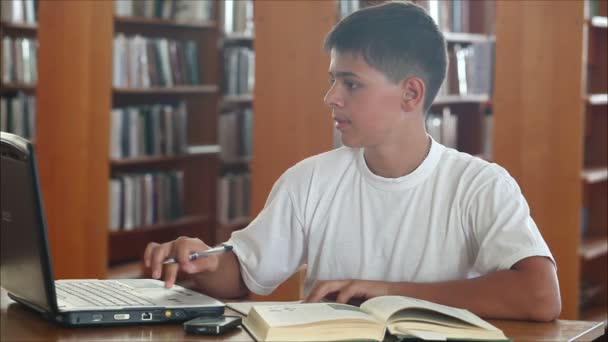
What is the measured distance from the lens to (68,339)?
56.5 inches

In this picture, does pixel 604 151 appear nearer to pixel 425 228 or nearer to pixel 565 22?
pixel 565 22

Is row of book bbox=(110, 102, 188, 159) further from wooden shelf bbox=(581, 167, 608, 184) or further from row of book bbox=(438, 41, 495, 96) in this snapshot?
wooden shelf bbox=(581, 167, 608, 184)

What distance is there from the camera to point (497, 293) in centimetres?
168

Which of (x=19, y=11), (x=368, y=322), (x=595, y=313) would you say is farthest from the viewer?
(x=19, y=11)

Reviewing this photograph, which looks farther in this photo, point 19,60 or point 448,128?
point 448,128

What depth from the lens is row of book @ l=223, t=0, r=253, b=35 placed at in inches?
217

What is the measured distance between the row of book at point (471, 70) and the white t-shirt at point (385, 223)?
3180 millimetres

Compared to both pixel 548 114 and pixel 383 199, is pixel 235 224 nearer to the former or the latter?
pixel 548 114

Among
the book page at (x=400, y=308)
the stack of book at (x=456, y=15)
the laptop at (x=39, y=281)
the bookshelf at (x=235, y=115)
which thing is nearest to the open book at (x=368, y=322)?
the book page at (x=400, y=308)

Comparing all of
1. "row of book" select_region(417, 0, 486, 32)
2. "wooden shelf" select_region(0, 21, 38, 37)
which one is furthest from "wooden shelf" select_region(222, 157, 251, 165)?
"row of book" select_region(417, 0, 486, 32)

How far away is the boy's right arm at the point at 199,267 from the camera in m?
1.72

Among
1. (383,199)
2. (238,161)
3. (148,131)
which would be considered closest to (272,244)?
(383,199)

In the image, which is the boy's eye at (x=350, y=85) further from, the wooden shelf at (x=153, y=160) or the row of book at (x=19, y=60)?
the row of book at (x=19, y=60)

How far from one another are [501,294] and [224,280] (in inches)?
20.9
